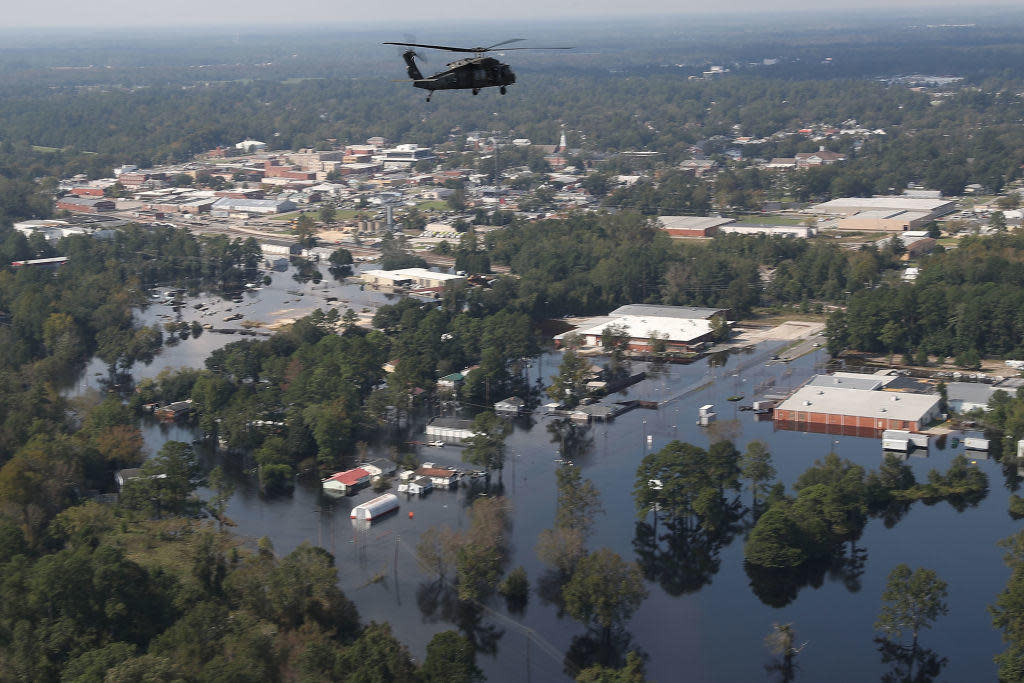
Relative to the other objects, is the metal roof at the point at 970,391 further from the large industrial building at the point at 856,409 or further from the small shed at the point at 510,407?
the small shed at the point at 510,407

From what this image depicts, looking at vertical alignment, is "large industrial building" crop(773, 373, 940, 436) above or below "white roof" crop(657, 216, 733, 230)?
above

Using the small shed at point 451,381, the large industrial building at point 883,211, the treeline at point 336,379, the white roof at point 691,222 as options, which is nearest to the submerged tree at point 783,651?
the treeline at point 336,379

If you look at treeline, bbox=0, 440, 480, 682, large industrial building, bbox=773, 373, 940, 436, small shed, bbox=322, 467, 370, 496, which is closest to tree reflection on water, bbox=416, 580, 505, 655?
treeline, bbox=0, 440, 480, 682

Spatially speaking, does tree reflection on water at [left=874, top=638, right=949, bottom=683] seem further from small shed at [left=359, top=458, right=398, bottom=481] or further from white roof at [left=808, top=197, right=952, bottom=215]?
white roof at [left=808, top=197, right=952, bottom=215]

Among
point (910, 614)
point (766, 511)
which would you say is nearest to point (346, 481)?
point (766, 511)

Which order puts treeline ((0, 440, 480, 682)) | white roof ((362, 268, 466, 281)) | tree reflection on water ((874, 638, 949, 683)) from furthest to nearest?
1. white roof ((362, 268, 466, 281))
2. tree reflection on water ((874, 638, 949, 683))
3. treeline ((0, 440, 480, 682))

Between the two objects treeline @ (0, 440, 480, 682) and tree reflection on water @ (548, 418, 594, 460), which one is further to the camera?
tree reflection on water @ (548, 418, 594, 460)

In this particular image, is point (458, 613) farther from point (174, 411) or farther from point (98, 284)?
point (98, 284)
